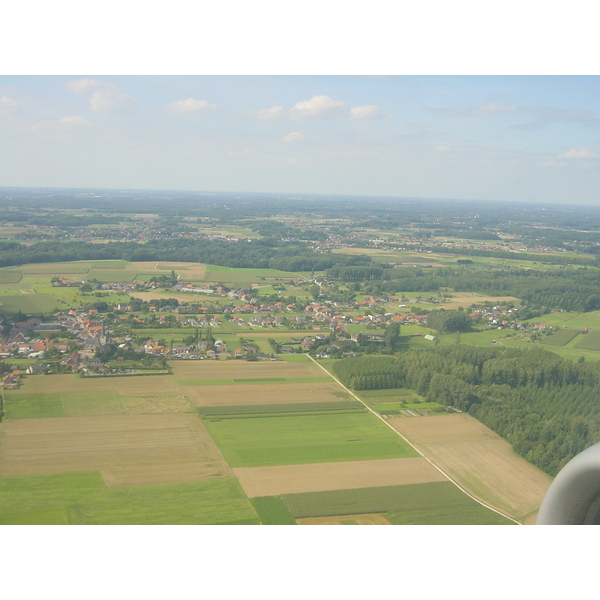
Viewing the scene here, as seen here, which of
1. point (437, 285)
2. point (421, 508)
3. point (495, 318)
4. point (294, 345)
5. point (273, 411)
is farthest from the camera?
point (437, 285)

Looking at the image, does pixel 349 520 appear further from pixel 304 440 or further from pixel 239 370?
pixel 239 370

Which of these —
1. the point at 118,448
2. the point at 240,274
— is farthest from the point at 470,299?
the point at 118,448

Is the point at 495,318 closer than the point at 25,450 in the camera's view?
No

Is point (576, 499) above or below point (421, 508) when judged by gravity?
above

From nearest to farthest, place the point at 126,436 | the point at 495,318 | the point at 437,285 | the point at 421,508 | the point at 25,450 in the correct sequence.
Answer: the point at 421,508 < the point at 25,450 < the point at 126,436 < the point at 495,318 < the point at 437,285

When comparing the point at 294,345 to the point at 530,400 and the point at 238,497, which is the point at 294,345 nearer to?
the point at 530,400

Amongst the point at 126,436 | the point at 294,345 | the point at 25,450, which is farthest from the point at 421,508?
the point at 294,345
